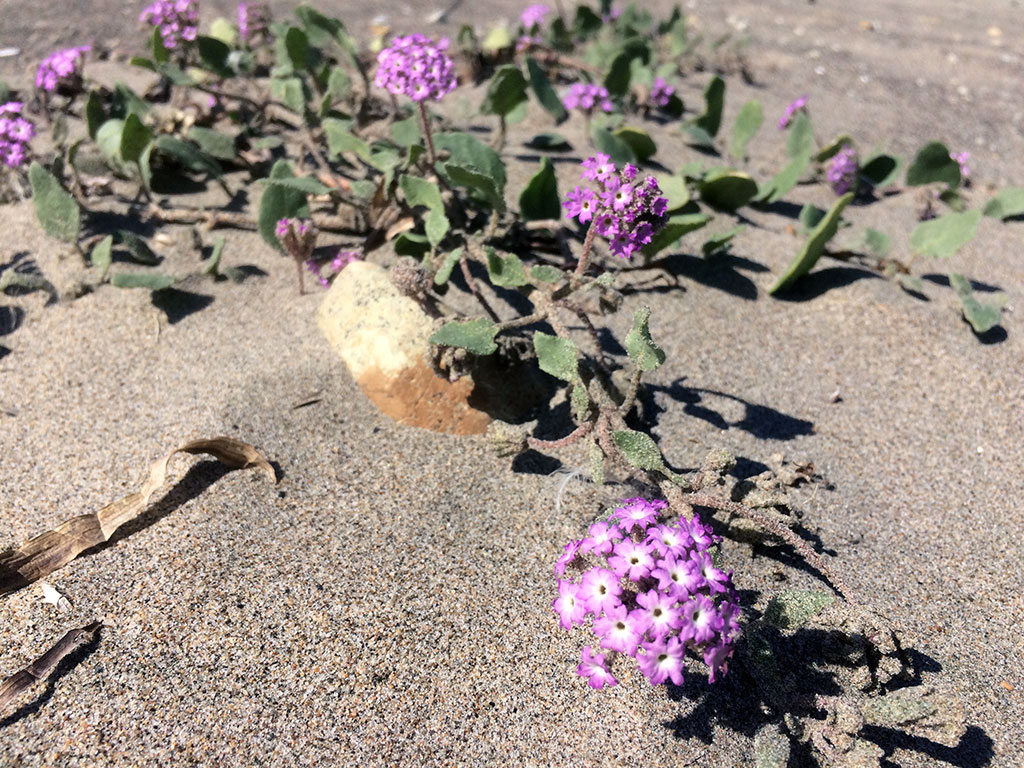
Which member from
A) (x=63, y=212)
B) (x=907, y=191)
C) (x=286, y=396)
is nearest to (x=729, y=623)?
(x=286, y=396)

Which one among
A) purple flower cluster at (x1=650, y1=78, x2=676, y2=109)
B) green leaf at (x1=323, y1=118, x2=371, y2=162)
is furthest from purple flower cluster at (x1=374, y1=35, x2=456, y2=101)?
purple flower cluster at (x1=650, y1=78, x2=676, y2=109)

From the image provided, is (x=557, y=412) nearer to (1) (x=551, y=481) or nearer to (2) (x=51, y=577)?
(1) (x=551, y=481)

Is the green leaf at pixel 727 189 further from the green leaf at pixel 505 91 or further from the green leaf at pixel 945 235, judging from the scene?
the green leaf at pixel 505 91

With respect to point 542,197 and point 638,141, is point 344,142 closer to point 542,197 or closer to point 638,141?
point 542,197

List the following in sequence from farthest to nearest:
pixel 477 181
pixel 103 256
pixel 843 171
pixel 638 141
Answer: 1. pixel 843 171
2. pixel 638 141
3. pixel 103 256
4. pixel 477 181

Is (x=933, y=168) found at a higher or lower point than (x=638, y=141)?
lower

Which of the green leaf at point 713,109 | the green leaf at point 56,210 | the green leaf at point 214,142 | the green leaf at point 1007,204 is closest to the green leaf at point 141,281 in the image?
the green leaf at point 56,210

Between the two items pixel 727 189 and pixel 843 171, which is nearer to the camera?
pixel 727 189

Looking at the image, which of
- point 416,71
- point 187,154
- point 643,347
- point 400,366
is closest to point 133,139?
point 187,154
